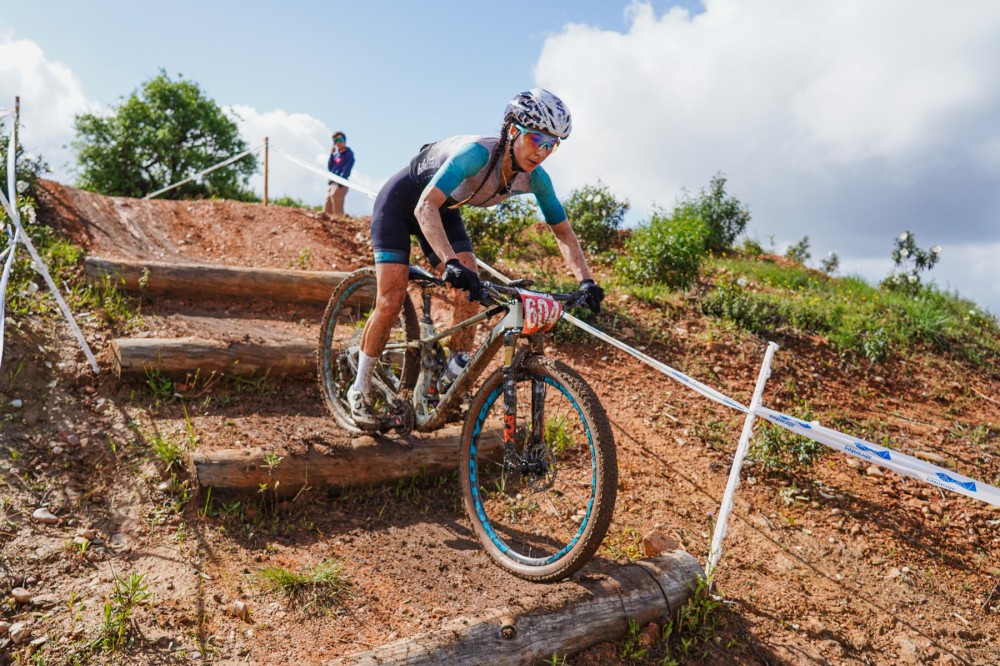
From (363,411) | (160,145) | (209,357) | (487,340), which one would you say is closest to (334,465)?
(363,411)

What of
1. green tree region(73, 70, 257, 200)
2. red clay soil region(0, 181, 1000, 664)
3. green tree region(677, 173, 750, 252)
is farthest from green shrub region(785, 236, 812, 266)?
green tree region(73, 70, 257, 200)

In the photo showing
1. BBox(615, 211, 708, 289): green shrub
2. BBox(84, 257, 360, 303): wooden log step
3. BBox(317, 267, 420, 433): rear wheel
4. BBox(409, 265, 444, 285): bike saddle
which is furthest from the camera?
BBox(615, 211, 708, 289): green shrub

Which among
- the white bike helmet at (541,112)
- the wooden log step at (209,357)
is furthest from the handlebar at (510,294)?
the wooden log step at (209,357)

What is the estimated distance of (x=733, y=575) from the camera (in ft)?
12.7

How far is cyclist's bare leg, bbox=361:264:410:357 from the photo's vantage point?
4.30 m

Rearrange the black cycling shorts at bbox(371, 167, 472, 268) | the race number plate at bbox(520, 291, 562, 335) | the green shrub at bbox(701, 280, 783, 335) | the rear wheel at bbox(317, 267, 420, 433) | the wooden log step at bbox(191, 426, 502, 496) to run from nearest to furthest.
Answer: the race number plate at bbox(520, 291, 562, 335) → the wooden log step at bbox(191, 426, 502, 496) → the black cycling shorts at bbox(371, 167, 472, 268) → the rear wheel at bbox(317, 267, 420, 433) → the green shrub at bbox(701, 280, 783, 335)

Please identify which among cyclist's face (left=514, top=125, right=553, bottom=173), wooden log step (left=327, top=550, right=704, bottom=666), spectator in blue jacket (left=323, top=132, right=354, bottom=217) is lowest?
wooden log step (left=327, top=550, right=704, bottom=666)

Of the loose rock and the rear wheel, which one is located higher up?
the rear wheel

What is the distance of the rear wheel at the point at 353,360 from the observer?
473cm

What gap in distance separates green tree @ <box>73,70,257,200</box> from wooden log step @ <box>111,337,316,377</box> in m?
17.2

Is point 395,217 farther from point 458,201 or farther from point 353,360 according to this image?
point 353,360

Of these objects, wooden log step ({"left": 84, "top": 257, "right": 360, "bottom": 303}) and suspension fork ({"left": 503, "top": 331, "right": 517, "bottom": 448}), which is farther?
wooden log step ({"left": 84, "top": 257, "right": 360, "bottom": 303})

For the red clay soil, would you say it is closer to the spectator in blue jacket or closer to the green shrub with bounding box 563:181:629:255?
the green shrub with bounding box 563:181:629:255

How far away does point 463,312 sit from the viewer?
4457 mm
